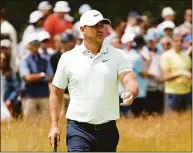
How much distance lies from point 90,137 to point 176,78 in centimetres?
760

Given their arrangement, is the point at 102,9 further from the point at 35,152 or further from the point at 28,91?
the point at 35,152

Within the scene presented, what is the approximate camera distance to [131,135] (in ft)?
43.4

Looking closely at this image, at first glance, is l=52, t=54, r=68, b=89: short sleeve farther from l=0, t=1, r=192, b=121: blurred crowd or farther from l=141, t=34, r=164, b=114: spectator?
l=141, t=34, r=164, b=114: spectator

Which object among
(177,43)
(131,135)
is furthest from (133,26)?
(131,135)

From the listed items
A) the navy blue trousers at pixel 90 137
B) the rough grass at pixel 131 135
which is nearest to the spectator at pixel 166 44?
the rough grass at pixel 131 135

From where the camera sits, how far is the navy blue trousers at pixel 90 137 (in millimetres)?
8727

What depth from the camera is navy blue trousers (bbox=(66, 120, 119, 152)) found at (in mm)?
8727

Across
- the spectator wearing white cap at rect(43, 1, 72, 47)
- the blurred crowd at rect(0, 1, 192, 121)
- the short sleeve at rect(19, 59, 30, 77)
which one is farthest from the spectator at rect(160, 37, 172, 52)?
the short sleeve at rect(19, 59, 30, 77)

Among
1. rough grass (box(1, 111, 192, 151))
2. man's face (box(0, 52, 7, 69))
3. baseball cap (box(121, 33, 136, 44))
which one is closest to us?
rough grass (box(1, 111, 192, 151))

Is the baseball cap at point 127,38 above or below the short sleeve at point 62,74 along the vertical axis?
above

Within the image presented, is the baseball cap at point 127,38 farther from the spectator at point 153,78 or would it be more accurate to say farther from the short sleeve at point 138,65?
the spectator at point 153,78

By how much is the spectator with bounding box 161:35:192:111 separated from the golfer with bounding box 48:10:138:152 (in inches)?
288

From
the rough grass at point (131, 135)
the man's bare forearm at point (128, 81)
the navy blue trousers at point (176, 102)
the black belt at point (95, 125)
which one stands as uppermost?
the man's bare forearm at point (128, 81)

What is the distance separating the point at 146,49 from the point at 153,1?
9.18 metres
